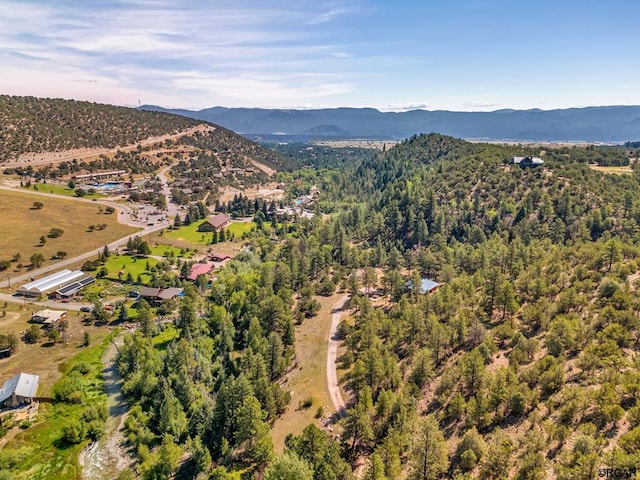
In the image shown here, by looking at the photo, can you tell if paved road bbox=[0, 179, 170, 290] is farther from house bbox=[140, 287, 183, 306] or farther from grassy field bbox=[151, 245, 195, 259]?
house bbox=[140, 287, 183, 306]

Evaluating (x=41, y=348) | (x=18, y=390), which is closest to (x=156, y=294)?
(x=41, y=348)

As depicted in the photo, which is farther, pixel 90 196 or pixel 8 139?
pixel 8 139

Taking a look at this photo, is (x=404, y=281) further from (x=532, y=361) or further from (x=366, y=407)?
(x=366, y=407)

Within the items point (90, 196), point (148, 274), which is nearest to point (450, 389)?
point (148, 274)

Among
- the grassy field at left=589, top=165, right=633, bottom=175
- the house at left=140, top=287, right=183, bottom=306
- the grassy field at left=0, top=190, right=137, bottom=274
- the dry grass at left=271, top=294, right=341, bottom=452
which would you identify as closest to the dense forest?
the dry grass at left=271, top=294, right=341, bottom=452

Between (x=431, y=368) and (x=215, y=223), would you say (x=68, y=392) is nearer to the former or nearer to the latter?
(x=431, y=368)

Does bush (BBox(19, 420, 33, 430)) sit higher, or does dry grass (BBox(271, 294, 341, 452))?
dry grass (BBox(271, 294, 341, 452))

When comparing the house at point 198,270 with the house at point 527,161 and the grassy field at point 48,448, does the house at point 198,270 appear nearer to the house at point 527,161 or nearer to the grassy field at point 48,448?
the grassy field at point 48,448
